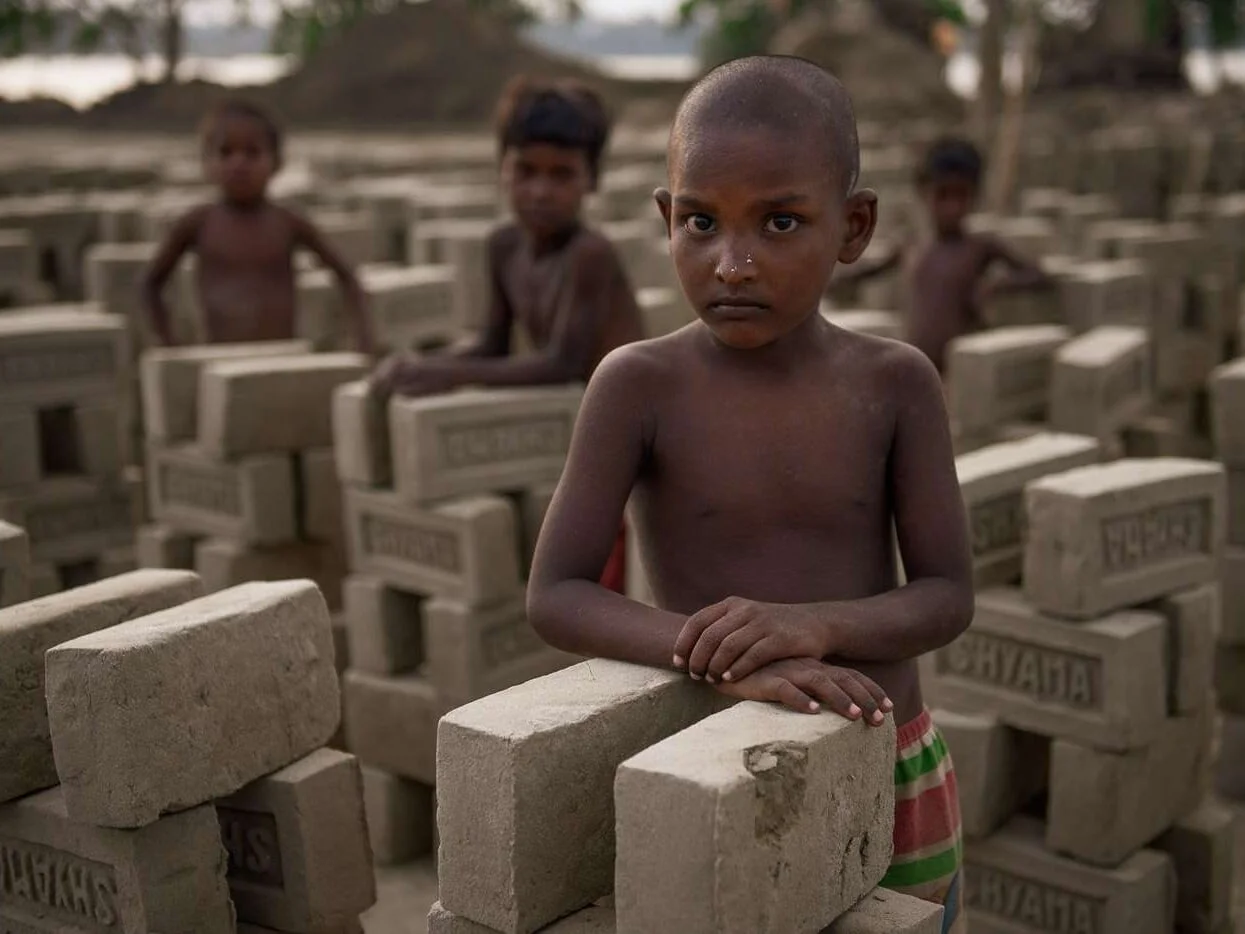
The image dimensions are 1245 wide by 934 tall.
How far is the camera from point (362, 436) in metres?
4.73

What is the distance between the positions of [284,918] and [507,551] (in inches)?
74.2

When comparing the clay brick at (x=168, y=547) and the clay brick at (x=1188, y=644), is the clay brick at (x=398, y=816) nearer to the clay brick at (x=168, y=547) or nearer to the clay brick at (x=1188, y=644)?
the clay brick at (x=168, y=547)

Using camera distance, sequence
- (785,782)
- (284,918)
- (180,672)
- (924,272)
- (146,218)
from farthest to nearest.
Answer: (146,218) → (924,272) → (284,918) → (180,672) → (785,782)

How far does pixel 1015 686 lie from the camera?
3693 millimetres

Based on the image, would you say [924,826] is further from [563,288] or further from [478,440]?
[563,288]

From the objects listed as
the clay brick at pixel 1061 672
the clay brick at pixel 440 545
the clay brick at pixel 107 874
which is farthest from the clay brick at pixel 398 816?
the clay brick at pixel 107 874

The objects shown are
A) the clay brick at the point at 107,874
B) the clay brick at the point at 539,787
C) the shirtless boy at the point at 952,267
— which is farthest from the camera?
the shirtless boy at the point at 952,267

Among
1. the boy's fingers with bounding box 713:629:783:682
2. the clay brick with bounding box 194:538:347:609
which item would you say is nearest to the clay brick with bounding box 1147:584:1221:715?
the boy's fingers with bounding box 713:629:783:682

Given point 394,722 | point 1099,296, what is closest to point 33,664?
point 394,722

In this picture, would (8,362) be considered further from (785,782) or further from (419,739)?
(785,782)

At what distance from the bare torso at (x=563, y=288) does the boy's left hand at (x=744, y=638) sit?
2.57 metres

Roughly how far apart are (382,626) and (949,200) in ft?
11.2

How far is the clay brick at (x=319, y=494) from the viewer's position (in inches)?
209

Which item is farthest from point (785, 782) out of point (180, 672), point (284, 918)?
point (284, 918)
